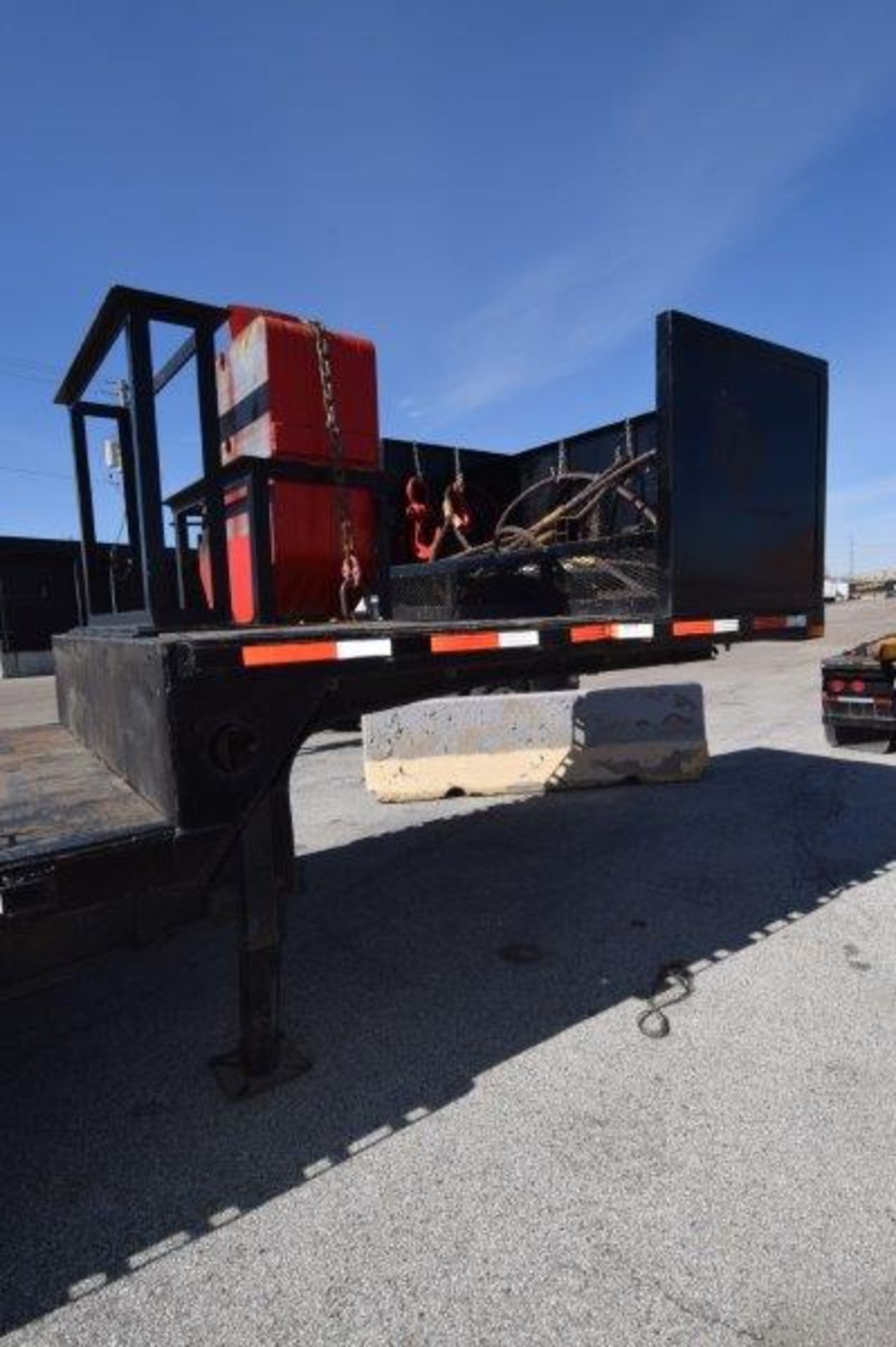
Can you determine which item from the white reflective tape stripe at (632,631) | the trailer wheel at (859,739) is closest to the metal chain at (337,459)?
the white reflective tape stripe at (632,631)

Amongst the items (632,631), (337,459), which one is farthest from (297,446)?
(632,631)

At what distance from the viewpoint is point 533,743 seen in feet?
21.9

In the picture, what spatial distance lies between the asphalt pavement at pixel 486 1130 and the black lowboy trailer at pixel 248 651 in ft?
1.51

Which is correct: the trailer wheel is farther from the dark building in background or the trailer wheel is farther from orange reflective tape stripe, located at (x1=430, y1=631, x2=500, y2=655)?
the dark building in background

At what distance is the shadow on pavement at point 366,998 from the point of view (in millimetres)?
2295

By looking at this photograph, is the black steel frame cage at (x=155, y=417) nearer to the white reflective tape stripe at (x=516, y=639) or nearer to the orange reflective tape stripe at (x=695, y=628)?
the white reflective tape stripe at (x=516, y=639)

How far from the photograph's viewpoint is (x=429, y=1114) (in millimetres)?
2592

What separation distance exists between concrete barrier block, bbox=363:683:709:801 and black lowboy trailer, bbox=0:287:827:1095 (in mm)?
2204

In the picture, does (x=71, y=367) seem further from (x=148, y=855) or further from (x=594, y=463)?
(x=594, y=463)

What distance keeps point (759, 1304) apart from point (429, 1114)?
1078mm

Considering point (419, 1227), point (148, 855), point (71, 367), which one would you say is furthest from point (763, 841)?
point (71, 367)

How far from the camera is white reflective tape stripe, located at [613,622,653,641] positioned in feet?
11.8

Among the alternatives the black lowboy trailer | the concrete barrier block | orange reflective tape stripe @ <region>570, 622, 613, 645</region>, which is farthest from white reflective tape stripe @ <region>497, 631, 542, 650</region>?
the concrete barrier block

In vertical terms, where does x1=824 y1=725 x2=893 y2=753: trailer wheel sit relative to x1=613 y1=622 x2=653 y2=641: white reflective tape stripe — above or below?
below
